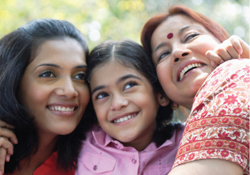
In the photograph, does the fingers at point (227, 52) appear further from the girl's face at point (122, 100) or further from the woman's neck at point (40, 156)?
the woman's neck at point (40, 156)

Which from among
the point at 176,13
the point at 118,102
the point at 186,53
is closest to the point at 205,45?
the point at 186,53

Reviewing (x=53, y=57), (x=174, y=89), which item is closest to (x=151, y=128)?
(x=174, y=89)

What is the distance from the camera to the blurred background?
4.67 m

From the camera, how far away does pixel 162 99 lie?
2.04m

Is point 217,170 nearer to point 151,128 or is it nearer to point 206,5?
point 151,128

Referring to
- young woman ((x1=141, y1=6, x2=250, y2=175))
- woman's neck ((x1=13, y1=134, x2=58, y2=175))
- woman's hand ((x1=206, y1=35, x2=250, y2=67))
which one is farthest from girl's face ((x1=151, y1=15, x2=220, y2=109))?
woman's neck ((x1=13, y1=134, x2=58, y2=175))

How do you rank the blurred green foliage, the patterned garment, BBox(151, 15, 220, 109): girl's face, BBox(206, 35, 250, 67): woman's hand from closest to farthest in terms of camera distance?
the patterned garment, BBox(206, 35, 250, 67): woman's hand, BBox(151, 15, 220, 109): girl's face, the blurred green foliage

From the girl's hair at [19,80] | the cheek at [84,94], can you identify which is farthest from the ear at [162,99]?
the girl's hair at [19,80]

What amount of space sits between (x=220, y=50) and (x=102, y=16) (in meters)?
3.69

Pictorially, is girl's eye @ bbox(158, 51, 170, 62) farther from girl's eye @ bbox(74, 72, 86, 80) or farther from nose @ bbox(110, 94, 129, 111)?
girl's eye @ bbox(74, 72, 86, 80)

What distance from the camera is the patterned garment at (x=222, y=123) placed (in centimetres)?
116

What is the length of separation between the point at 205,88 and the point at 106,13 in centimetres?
397

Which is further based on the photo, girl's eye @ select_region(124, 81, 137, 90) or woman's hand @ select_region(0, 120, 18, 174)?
girl's eye @ select_region(124, 81, 137, 90)

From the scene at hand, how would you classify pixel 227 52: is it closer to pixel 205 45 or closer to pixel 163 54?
pixel 205 45
